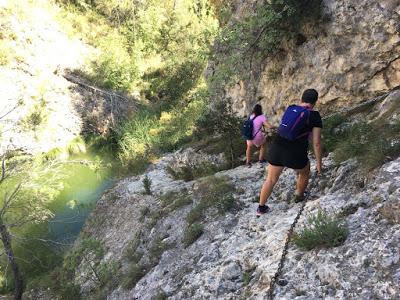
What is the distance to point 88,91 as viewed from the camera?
26406 mm

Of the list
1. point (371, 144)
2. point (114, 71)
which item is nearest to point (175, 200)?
point (371, 144)

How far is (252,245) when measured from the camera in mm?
5977

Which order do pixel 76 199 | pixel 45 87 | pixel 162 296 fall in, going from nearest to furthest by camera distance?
pixel 162 296, pixel 76 199, pixel 45 87

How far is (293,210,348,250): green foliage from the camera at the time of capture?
4.73 metres

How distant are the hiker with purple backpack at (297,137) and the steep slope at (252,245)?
70 cm

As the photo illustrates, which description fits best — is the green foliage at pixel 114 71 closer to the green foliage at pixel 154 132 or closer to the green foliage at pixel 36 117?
the green foliage at pixel 154 132

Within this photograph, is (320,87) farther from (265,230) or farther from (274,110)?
(265,230)

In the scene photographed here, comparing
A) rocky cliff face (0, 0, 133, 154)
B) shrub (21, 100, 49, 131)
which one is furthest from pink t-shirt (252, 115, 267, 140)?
rocky cliff face (0, 0, 133, 154)

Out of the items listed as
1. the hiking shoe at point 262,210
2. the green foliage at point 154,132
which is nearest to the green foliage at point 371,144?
the hiking shoe at point 262,210

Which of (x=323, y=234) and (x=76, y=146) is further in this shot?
(x=76, y=146)

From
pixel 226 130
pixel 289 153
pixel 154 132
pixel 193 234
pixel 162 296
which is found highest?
pixel 289 153

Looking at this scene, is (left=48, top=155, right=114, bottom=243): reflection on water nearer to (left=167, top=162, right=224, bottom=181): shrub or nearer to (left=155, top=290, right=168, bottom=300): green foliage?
(left=167, top=162, right=224, bottom=181): shrub

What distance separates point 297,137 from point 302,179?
966 mm

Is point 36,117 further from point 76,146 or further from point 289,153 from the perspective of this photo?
point 289,153
